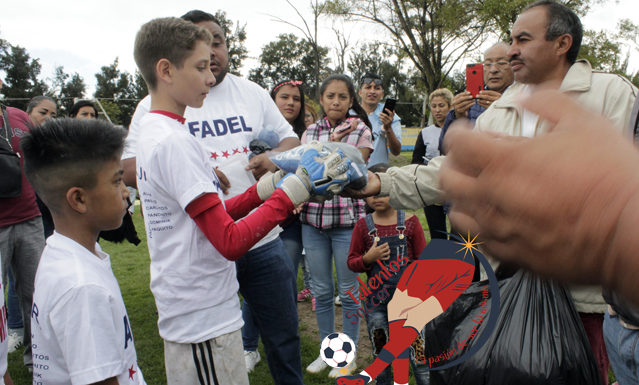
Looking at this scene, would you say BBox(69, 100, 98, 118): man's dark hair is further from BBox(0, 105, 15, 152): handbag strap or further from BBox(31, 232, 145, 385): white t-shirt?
BBox(31, 232, 145, 385): white t-shirt

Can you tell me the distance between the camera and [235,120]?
7.82 feet

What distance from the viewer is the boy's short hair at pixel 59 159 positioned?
163cm

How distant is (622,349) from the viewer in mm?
1490

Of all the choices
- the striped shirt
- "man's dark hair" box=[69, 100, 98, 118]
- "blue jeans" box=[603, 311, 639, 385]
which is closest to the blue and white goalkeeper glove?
"blue jeans" box=[603, 311, 639, 385]

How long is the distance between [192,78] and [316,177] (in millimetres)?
754

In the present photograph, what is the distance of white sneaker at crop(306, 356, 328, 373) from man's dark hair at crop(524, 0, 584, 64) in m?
2.72

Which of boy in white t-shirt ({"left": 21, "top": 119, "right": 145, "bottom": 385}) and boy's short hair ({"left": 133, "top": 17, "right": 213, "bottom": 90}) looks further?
boy's short hair ({"left": 133, "top": 17, "right": 213, "bottom": 90})

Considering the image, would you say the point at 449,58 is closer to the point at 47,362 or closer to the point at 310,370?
the point at 310,370

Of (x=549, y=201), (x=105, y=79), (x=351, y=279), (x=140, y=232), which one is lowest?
(x=140, y=232)

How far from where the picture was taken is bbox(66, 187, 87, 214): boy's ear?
5.30ft

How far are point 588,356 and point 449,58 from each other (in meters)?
23.8

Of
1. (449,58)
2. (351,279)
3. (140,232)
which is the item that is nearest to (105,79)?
(449,58)

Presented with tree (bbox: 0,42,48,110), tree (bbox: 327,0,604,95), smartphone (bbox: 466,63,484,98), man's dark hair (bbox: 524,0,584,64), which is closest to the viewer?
man's dark hair (bbox: 524,0,584,64)

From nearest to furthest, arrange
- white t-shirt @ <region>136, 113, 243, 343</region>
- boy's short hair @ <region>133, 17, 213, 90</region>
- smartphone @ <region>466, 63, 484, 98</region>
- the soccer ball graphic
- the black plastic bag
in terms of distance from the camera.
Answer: the black plastic bag → white t-shirt @ <region>136, 113, 243, 343</region> → boy's short hair @ <region>133, 17, 213, 90</region> → the soccer ball graphic → smartphone @ <region>466, 63, 484, 98</region>
